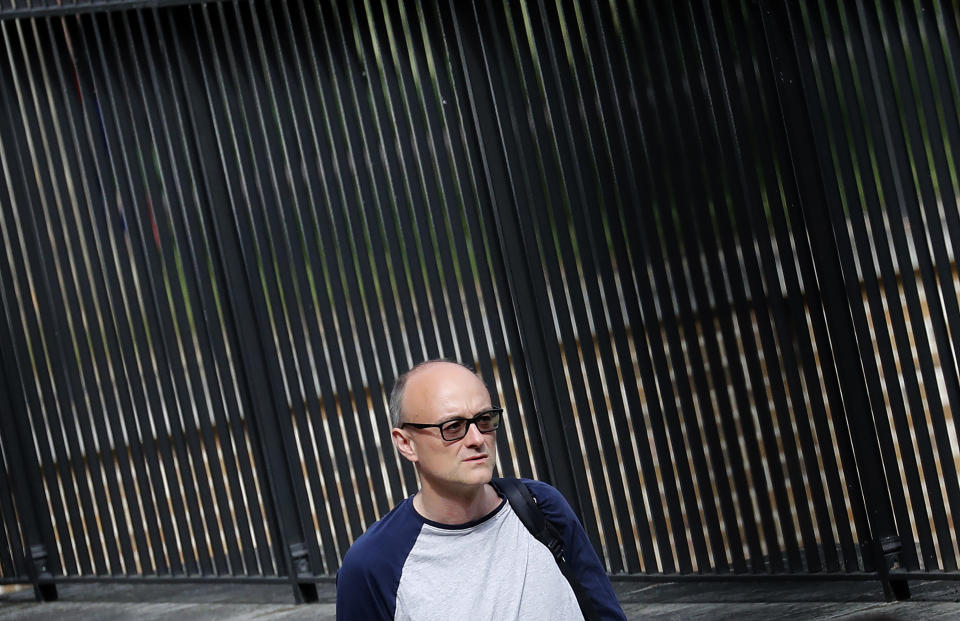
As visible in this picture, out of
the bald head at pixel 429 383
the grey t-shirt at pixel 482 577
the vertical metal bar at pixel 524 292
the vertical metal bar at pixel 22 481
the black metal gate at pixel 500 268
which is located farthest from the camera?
the vertical metal bar at pixel 22 481

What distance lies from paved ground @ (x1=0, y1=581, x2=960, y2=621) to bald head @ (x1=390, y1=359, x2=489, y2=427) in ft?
4.05

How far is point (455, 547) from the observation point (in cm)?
367

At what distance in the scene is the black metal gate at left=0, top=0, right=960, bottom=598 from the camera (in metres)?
5.50

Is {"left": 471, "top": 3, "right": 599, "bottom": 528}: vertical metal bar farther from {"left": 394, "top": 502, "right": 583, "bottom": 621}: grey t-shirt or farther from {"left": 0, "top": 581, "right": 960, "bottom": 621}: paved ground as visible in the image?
{"left": 394, "top": 502, "right": 583, "bottom": 621}: grey t-shirt

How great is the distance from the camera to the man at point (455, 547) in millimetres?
3621

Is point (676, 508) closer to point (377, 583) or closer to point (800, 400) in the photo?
point (800, 400)

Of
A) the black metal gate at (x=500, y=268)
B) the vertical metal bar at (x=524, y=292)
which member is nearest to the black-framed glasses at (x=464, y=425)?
the black metal gate at (x=500, y=268)

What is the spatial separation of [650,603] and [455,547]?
9.12ft

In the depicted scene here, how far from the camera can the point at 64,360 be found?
8.29 meters

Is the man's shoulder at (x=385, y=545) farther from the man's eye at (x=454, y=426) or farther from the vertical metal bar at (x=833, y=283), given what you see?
the vertical metal bar at (x=833, y=283)

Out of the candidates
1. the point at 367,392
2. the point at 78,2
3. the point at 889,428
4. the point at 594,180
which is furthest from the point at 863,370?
the point at 78,2

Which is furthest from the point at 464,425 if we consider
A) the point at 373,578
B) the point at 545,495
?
the point at 373,578

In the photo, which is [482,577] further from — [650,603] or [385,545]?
[650,603]

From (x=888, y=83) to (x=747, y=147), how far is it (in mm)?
633
